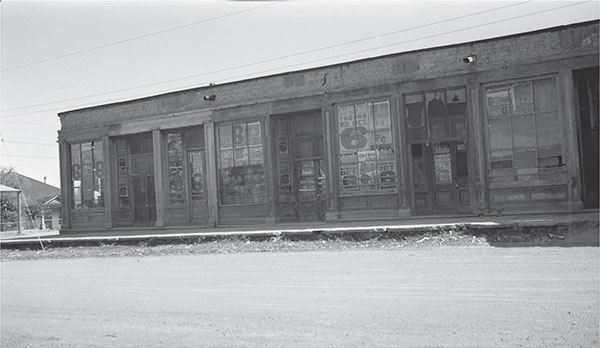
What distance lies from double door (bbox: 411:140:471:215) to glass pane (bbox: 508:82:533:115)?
190 centimetres

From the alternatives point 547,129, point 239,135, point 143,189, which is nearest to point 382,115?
point 547,129

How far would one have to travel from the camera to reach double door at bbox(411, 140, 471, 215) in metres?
17.3

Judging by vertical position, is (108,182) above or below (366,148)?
below

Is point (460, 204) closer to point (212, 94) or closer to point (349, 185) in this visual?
point (349, 185)

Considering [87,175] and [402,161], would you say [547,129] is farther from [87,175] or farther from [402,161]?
[87,175]

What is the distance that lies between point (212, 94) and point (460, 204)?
34.6ft

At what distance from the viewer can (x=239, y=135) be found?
21031 mm

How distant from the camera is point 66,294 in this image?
9711mm

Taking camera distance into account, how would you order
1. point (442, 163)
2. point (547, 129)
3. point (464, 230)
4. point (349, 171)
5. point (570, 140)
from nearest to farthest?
point (464, 230)
point (570, 140)
point (547, 129)
point (442, 163)
point (349, 171)

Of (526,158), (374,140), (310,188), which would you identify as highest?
A: (374,140)

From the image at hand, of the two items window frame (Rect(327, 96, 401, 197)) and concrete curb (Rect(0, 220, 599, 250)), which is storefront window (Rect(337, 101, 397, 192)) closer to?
window frame (Rect(327, 96, 401, 197))

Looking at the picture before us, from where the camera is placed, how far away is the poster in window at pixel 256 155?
67.5 feet

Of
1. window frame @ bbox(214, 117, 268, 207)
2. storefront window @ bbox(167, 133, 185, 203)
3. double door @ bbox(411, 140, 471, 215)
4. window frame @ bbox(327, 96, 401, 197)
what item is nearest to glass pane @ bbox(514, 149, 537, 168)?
double door @ bbox(411, 140, 471, 215)

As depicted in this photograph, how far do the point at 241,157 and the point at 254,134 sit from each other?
1.07 m
